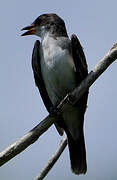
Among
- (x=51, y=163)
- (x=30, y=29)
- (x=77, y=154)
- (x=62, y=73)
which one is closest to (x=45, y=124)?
(x=51, y=163)

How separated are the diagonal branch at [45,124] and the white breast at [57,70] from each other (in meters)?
1.07

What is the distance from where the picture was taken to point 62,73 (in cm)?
684

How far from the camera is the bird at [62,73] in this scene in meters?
6.86

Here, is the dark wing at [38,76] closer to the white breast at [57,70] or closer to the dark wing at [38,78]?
the dark wing at [38,78]

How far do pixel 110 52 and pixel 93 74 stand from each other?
1.14 feet

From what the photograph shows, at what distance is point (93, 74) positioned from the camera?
556 centimetres

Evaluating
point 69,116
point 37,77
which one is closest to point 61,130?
point 69,116

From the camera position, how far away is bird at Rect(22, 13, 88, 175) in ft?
22.5

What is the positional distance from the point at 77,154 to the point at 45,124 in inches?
70.3

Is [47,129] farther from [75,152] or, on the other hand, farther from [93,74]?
[75,152]

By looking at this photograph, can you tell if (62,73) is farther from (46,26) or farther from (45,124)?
(45,124)

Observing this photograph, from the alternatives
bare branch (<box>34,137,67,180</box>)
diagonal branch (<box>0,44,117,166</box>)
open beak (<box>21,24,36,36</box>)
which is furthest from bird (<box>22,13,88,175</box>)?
diagonal branch (<box>0,44,117,166</box>)

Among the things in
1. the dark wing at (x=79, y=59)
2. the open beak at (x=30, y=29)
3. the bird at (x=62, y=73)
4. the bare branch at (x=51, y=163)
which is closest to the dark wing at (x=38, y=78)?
the bird at (x=62, y=73)

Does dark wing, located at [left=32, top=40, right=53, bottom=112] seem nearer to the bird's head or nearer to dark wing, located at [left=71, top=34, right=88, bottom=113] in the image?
the bird's head
